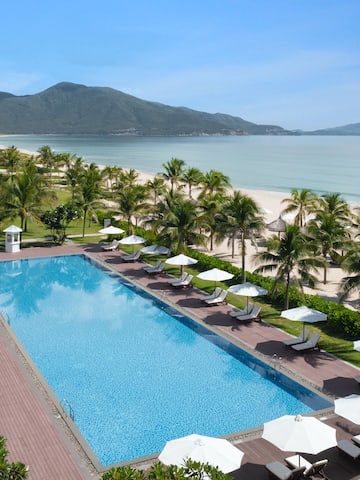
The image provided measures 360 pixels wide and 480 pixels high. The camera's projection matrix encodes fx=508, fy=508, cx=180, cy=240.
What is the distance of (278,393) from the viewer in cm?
1461

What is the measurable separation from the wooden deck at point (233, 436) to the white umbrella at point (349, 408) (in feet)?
2.77

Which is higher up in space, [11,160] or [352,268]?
[11,160]

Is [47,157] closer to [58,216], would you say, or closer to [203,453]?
[58,216]

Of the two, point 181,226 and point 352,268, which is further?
point 181,226

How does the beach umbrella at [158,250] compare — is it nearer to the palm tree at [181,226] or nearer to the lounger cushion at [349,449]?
the palm tree at [181,226]

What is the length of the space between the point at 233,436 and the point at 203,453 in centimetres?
262

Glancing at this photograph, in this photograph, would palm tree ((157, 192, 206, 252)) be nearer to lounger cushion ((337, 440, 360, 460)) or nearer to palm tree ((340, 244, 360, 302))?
palm tree ((340, 244, 360, 302))

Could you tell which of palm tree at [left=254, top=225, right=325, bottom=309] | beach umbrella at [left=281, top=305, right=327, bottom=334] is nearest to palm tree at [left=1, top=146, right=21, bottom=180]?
palm tree at [left=254, top=225, right=325, bottom=309]

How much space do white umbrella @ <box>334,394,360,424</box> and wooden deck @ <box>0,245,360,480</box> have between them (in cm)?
84

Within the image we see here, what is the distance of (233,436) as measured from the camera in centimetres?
1210

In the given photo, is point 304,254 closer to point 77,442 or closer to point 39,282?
point 77,442

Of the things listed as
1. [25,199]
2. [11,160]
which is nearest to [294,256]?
[25,199]

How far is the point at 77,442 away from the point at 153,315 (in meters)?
9.39

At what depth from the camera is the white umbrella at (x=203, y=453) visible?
9.60 metres
